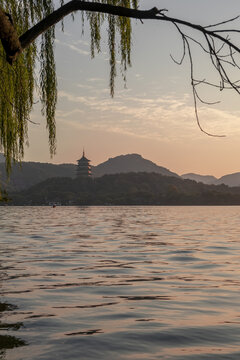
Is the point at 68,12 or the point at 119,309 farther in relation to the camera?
the point at 119,309

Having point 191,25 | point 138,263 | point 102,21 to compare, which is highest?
point 102,21

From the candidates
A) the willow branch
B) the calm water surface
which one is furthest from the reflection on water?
the willow branch

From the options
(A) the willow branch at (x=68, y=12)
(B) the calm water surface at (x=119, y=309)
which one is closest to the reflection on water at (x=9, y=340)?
(B) the calm water surface at (x=119, y=309)

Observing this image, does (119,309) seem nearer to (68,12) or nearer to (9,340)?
(9,340)

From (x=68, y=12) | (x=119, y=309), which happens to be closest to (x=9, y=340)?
(x=119, y=309)

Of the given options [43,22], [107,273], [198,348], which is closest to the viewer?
[43,22]

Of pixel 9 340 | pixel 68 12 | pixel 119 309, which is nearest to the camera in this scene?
pixel 68 12

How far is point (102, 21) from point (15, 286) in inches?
237

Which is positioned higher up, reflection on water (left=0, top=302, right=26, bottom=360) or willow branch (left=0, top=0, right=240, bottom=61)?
willow branch (left=0, top=0, right=240, bottom=61)

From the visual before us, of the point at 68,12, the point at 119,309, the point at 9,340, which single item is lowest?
the point at 119,309

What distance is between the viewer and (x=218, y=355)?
514 centimetres

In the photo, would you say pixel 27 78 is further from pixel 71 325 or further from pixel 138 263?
pixel 138 263

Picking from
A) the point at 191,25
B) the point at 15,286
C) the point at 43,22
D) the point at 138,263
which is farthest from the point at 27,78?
the point at 138,263

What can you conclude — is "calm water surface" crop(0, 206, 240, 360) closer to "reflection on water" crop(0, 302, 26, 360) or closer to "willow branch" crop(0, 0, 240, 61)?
"reflection on water" crop(0, 302, 26, 360)
